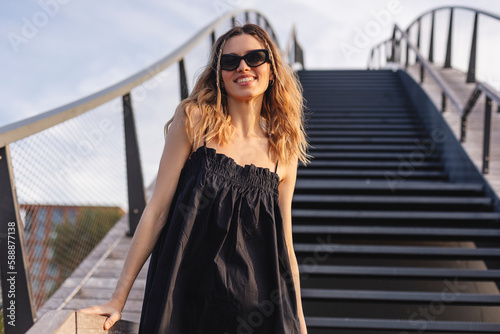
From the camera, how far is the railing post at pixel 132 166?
331cm

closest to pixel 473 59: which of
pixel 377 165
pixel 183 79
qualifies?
pixel 377 165

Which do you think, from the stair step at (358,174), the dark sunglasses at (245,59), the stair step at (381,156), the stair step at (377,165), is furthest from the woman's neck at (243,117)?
the stair step at (381,156)

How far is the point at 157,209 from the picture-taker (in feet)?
4.64

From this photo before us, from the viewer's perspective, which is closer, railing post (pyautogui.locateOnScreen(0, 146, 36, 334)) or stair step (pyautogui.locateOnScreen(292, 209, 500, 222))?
railing post (pyautogui.locateOnScreen(0, 146, 36, 334))

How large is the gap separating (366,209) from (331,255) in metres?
0.79

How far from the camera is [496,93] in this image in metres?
3.84

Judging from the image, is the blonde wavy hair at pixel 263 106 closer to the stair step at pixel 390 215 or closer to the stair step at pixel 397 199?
the stair step at pixel 390 215

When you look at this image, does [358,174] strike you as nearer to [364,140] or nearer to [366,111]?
[364,140]

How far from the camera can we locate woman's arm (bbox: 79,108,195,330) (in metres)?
1.37

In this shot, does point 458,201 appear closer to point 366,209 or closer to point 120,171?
point 366,209

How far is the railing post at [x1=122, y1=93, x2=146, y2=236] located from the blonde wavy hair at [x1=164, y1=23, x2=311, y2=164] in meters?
1.79

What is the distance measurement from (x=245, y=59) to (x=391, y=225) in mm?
2725

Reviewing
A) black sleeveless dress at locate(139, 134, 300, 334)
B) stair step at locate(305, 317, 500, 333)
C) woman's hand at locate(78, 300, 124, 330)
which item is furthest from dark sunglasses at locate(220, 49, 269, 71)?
stair step at locate(305, 317, 500, 333)

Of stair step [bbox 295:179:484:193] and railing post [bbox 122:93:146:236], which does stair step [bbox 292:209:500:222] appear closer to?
stair step [bbox 295:179:484:193]
